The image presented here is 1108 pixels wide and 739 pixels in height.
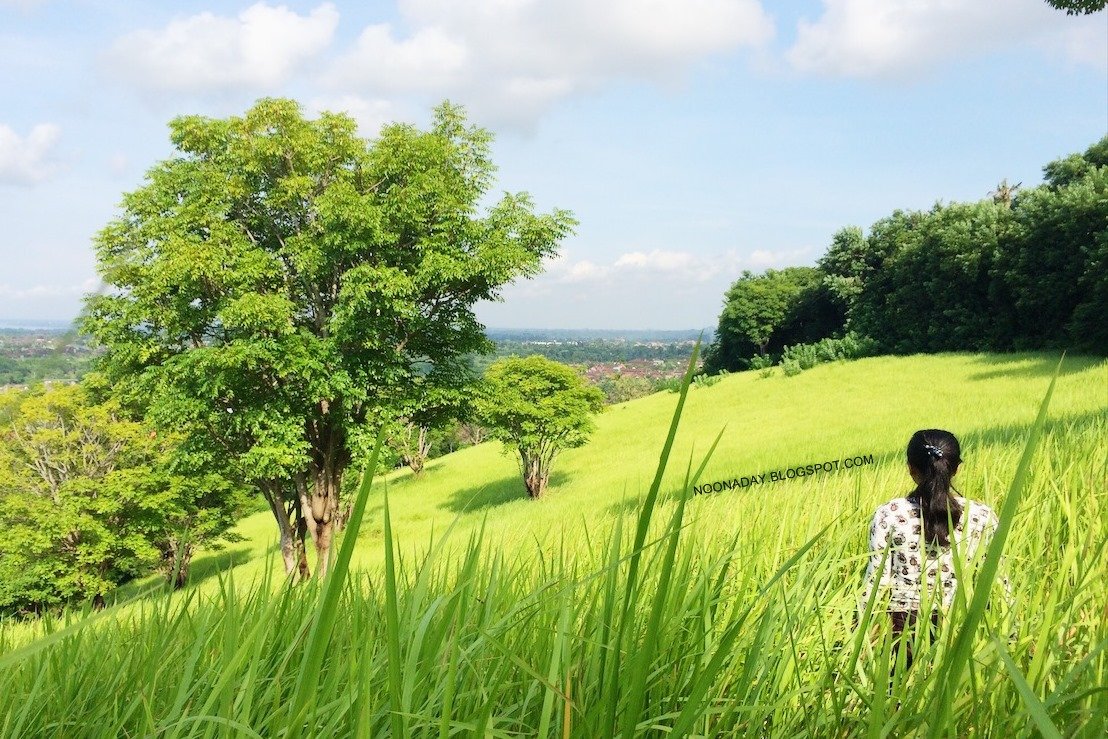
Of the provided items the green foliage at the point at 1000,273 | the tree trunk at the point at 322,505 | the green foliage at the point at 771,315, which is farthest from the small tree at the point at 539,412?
the green foliage at the point at 771,315

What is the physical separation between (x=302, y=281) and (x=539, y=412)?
10784 mm

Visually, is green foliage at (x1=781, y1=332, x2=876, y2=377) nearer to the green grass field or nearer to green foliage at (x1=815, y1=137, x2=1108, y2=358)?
green foliage at (x1=815, y1=137, x2=1108, y2=358)

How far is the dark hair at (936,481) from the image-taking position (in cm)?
296

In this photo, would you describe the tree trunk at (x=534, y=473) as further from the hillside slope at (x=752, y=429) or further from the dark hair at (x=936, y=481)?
the dark hair at (x=936, y=481)

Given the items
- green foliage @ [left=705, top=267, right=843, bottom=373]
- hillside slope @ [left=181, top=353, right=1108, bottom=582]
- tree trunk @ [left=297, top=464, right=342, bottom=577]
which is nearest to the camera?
hillside slope @ [left=181, top=353, right=1108, bottom=582]

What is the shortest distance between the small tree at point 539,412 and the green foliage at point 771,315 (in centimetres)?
2675

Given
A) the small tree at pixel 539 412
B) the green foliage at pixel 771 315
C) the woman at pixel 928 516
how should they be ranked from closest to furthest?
the woman at pixel 928 516
the small tree at pixel 539 412
the green foliage at pixel 771 315

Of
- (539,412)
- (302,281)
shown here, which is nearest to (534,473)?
(539,412)

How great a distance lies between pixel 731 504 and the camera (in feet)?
14.0

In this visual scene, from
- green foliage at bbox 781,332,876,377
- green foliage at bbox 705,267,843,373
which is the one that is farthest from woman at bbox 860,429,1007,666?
green foliage at bbox 705,267,843,373

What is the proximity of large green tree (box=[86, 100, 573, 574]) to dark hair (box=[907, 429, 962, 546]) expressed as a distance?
37.7ft

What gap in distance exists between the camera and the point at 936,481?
9.77 feet

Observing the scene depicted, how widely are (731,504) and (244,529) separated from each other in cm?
3608

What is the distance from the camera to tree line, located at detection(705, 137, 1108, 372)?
2495 cm
